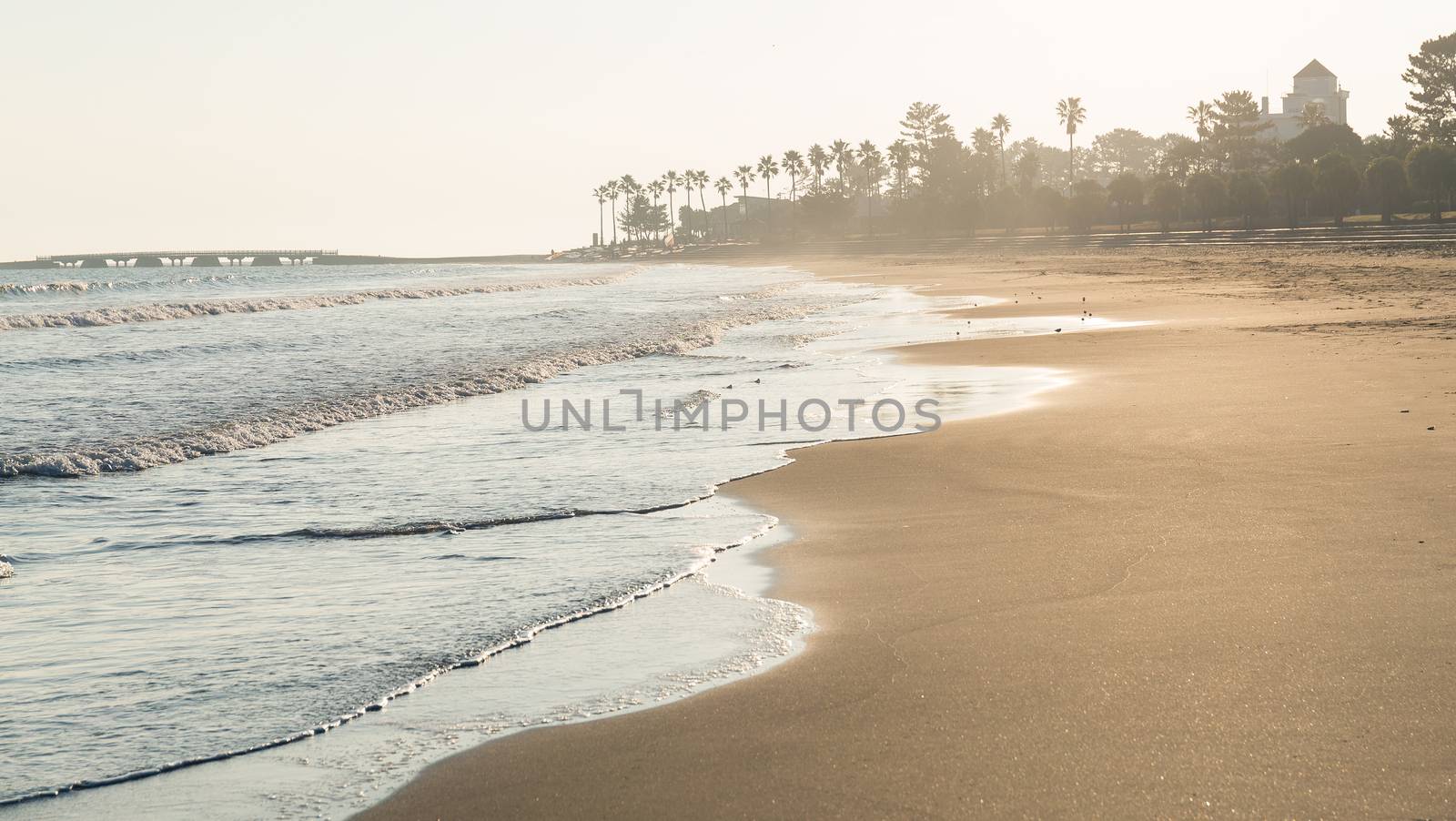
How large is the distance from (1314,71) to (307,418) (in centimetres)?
14792

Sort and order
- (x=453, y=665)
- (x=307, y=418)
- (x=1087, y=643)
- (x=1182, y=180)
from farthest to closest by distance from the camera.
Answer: (x=1182, y=180), (x=307, y=418), (x=453, y=665), (x=1087, y=643)

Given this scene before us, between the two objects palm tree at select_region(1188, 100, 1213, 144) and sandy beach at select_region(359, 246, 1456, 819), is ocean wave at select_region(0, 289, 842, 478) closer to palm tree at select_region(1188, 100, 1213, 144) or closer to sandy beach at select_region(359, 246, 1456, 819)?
sandy beach at select_region(359, 246, 1456, 819)

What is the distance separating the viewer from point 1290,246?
160ft

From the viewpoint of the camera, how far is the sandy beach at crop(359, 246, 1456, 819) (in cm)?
381

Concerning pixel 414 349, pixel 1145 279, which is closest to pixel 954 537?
pixel 414 349

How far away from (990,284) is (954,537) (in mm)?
35727

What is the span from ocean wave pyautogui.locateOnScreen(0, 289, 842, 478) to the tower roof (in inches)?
5345

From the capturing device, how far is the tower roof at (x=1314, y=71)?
450ft

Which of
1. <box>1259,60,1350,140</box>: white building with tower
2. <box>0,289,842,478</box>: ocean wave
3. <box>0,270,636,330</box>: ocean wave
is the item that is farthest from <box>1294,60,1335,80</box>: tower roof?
<box>0,289,842,478</box>: ocean wave

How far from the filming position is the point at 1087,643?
5.12 meters

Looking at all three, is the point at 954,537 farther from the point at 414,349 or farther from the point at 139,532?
the point at 414,349

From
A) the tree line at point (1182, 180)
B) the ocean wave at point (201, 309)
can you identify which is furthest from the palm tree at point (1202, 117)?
the ocean wave at point (201, 309)

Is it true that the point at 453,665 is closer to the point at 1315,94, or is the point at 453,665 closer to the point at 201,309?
the point at 201,309

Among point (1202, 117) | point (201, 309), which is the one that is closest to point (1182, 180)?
point (1202, 117)
